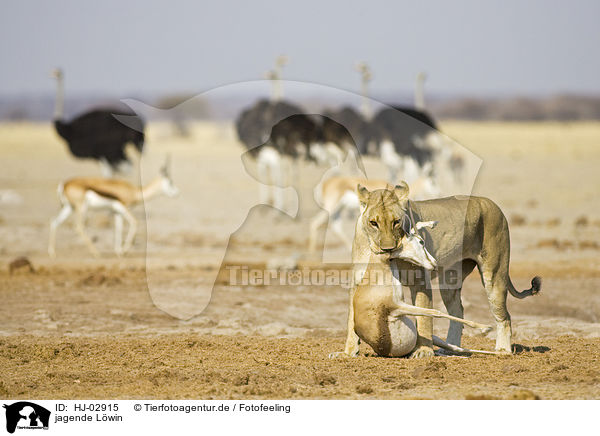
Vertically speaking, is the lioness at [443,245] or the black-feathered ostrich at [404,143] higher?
the black-feathered ostrich at [404,143]

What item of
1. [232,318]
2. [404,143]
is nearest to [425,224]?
[232,318]

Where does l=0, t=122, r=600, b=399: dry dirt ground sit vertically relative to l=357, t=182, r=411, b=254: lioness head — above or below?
below

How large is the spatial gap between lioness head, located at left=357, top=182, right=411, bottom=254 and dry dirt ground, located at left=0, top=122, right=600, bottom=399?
1.12 meters

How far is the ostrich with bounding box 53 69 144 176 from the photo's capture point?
72.6ft

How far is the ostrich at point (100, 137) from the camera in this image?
72.6 ft

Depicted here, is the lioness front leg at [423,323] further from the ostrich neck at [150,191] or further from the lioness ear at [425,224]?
the ostrich neck at [150,191]

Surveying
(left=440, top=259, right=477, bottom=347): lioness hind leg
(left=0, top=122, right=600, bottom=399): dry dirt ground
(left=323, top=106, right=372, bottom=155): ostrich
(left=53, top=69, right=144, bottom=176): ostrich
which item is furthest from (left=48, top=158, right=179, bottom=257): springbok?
(left=440, top=259, right=477, bottom=347): lioness hind leg

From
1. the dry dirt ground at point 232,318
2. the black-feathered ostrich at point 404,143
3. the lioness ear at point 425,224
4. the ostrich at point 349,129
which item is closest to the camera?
the dry dirt ground at point 232,318

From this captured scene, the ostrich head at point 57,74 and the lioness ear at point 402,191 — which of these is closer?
the lioness ear at point 402,191


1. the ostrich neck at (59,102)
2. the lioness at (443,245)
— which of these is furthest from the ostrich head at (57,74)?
the lioness at (443,245)

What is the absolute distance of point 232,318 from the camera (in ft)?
37.8

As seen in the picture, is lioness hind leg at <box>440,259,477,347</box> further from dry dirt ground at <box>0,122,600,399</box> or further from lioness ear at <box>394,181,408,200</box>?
lioness ear at <box>394,181,408,200</box>

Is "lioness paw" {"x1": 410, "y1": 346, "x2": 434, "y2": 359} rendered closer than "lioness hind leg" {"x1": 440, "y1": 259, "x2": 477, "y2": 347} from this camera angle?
Yes
